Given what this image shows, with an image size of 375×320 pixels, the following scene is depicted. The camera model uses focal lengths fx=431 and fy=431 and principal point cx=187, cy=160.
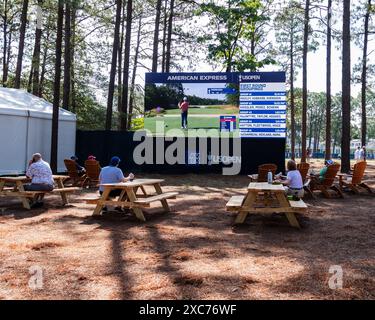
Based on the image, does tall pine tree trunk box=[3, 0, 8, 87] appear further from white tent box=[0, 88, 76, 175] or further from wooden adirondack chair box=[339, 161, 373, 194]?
wooden adirondack chair box=[339, 161, 373, 194]

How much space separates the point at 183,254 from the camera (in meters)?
5.79

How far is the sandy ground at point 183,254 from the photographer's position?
433 cm

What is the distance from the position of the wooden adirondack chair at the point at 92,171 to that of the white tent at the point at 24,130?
13.0 feet

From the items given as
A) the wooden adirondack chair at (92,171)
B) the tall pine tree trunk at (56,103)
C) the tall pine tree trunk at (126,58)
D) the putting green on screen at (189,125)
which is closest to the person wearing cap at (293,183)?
the wooden adirondack chair at (92,171)

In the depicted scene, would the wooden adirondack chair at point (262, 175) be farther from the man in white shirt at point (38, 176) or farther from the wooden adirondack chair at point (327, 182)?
the man in white shirt at point (38, 176)

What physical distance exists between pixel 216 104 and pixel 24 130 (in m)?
8.13

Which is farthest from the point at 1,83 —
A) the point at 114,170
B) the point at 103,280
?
the point at 103,280

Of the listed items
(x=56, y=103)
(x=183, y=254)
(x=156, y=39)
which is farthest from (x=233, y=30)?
(x=183, y=254)

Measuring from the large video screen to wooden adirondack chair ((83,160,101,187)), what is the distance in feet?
18.4

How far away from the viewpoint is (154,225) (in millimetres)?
7957

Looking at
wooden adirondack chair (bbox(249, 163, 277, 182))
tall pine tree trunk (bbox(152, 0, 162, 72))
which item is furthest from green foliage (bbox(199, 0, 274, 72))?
wooden adirondack chair (bbox(249, 163, 277, 182))

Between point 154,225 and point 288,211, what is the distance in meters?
2.44

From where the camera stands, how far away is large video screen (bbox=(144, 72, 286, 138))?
18.7 metres
